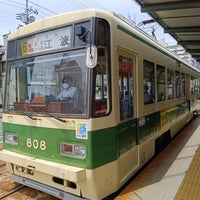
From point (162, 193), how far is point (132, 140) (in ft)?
3.12

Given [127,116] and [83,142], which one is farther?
[127,116]

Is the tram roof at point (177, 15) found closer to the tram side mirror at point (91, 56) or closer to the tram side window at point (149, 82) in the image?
the tram side window at point (149, 82)

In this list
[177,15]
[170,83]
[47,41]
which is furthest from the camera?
[170,83]

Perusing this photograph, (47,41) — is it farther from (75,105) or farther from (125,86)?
(125,86)

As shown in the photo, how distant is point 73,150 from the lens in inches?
158

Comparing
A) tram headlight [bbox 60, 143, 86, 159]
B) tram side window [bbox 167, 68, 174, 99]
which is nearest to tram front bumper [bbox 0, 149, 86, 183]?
tram headlight [bbox 60, 143, 86, 159]

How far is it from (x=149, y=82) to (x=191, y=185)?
2159mm

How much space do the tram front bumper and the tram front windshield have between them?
0.71 metres

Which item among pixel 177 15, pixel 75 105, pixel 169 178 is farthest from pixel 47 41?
pixel 177 15

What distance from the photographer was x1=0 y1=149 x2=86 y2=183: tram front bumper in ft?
12.5

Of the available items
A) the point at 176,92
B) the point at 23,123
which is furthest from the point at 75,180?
the point at 176,92

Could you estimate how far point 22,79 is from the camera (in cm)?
479

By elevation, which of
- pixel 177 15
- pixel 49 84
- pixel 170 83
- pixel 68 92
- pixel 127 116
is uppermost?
pixel 177 15

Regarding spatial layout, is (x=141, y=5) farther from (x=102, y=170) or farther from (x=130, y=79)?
(x=102, y=170)
